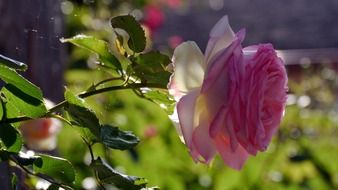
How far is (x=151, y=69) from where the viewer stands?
3.04ft

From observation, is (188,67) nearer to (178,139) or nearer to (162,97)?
(162,97)

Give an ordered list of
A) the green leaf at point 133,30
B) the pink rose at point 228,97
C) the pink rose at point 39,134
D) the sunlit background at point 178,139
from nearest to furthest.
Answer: the pink rose at point 228,97
the green leaf at point 133,30
the pink rose at point 39,134
the sunlit background at point 178,139

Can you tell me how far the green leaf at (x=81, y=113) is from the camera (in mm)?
843

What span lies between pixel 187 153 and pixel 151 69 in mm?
1705

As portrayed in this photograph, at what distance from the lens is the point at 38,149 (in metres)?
1.68

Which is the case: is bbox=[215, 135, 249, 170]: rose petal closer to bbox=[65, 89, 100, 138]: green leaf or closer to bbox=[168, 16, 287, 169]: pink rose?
bbox=[168, 16, 287, 169]: pink rose

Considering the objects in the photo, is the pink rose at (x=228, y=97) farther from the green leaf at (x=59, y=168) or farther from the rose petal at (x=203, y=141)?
the green leaf at (x=59, y=168)

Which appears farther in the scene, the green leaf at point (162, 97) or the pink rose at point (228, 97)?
the green leaf at point (162, 97)

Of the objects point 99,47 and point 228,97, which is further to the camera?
point 99,47

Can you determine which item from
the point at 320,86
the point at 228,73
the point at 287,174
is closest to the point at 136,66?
the point at 228,73

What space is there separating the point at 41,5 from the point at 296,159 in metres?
2.40

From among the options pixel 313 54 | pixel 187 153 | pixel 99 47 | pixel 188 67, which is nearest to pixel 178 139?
pixel 187 153

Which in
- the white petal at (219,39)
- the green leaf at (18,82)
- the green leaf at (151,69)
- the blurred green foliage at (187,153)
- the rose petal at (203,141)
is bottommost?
the blurred green foliage at (187,153)

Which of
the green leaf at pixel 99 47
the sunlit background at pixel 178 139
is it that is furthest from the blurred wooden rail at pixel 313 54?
the green leaf at pixel 99 47
